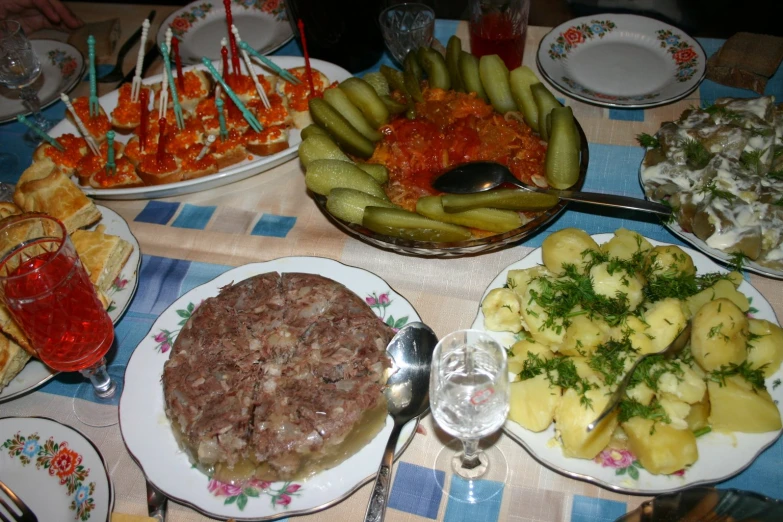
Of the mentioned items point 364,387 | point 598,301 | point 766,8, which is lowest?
point 766,8

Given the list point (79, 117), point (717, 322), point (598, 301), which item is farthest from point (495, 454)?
point (79, 117)

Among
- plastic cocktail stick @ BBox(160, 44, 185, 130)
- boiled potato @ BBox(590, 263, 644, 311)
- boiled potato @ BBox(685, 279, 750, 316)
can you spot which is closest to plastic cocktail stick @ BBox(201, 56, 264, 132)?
plastic cocktail stick @ BBox(160, 44, 185, 130)

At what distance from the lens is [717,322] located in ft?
4.87

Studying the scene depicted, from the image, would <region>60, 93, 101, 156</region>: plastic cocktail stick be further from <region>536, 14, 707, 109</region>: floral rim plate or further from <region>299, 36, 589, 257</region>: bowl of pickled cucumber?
<region>536, 14, 707, 109</region>: floral rim plate

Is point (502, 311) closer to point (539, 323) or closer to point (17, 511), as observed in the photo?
point (539, 323)

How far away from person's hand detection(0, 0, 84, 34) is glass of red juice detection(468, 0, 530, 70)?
259cm

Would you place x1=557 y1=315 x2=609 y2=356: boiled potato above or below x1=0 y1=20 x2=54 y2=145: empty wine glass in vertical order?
below

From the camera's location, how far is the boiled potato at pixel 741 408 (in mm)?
1428

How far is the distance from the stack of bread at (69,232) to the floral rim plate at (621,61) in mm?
2067

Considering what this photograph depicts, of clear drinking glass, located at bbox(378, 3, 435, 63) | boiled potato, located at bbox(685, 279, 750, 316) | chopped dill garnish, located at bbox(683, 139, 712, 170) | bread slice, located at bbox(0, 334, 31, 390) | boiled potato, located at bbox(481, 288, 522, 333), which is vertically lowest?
bread slice, located at bbox(0, 334, 31, 390)

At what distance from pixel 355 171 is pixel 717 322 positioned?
1298 millimetres

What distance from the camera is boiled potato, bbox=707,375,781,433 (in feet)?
4.68

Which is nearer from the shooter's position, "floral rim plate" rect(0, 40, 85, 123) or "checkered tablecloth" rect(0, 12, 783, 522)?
"checkered tablecloth" rect(0, 12, 783, 522)

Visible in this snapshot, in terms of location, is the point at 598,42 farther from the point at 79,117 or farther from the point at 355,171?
the point at 79,117
